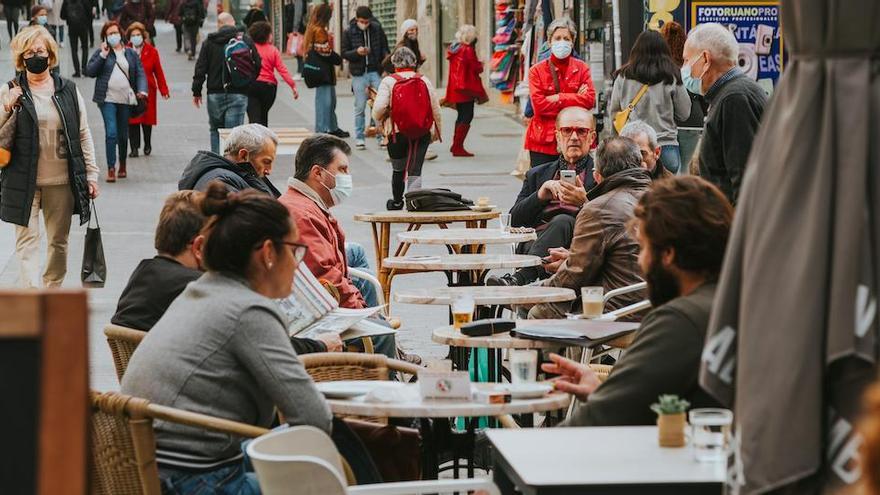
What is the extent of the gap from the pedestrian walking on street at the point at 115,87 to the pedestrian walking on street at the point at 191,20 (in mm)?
21697

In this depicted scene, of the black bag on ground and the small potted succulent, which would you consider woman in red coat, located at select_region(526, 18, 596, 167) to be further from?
the small potted succulent

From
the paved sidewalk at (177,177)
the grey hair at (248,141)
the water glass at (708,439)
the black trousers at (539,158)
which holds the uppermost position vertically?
the grey hair at (248,141)

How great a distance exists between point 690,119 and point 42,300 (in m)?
10.5

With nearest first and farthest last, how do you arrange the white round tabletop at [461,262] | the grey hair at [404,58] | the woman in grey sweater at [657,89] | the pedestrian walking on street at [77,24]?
the white round tabletop at [461,262], the woman in grey sweater at [657,89], the grey hair at [404,58], the pedestrian walking on street at [77,24]

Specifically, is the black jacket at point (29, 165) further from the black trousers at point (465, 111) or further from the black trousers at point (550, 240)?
the black trousers at point (465, 111)

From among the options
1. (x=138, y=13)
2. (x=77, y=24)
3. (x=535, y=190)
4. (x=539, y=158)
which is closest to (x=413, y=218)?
(x=535, y=190)

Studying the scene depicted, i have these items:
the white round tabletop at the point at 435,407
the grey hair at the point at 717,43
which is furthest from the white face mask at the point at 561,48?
the white round tabletop at the point at 435,407

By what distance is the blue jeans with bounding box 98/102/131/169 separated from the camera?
61.3 ft

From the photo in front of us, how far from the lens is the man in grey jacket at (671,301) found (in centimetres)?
425

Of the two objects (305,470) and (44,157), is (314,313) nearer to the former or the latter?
(305,470)

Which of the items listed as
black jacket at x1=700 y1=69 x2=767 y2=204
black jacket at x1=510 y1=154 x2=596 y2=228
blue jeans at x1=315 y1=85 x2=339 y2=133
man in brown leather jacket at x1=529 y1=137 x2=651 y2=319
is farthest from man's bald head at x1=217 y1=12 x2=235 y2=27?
man in brown leather jacket at x1=529 y1=137 x2=651 y2=319

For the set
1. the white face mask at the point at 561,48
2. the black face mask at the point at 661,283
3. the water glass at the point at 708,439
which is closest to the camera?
the water glass at the point at 708,439

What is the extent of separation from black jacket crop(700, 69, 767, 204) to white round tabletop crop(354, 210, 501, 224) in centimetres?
263

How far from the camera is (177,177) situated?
18.9 m
